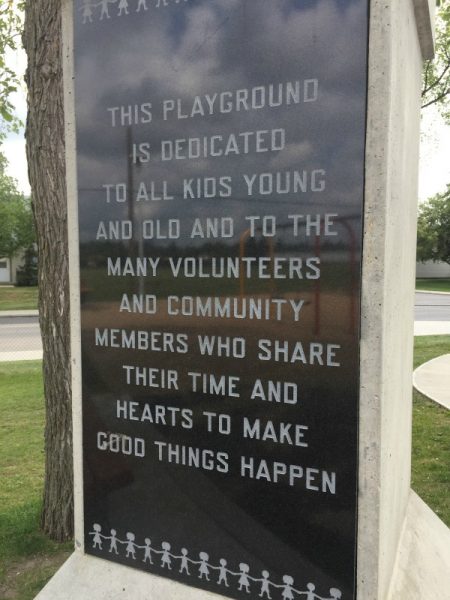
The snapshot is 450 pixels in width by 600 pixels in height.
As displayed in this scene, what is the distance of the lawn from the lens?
325 cm

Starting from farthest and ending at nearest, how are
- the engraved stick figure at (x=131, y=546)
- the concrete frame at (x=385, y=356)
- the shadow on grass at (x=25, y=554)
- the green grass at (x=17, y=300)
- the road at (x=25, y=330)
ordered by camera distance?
the green grass at (x=17, y=300) → the road at (x=25, y=330) → the shadow on grass at (x=25, y=554) → the engraved stick figure at (x=131, y=546) → the concrete frame at (x=385, y=356)

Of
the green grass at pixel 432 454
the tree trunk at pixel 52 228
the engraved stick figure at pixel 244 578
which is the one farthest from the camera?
the green grass at pixel 432 454

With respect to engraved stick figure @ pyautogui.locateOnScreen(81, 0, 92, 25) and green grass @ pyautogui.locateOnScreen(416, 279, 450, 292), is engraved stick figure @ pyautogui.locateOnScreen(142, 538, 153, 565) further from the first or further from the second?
green grass @ pyautogui.locateOnScreen(416, 279, 450, 292)

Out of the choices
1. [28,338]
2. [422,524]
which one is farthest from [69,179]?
[28,338]

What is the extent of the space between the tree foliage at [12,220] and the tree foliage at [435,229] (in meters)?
38.6

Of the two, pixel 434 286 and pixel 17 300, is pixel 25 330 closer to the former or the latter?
pixel 17 300

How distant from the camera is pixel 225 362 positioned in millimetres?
2033

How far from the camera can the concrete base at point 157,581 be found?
212 cm

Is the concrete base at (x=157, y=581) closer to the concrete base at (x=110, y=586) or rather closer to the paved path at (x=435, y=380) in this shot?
the concrete base at (x=110, y=586)

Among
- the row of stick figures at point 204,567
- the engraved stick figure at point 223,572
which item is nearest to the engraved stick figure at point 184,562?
the row of stick figures at point 204,567

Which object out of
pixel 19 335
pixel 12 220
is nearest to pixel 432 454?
pixel 19 335

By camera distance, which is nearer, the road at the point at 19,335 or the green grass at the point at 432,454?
the green grass at the point at 432,454

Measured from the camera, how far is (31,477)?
4.71m

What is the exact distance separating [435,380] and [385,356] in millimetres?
6840
